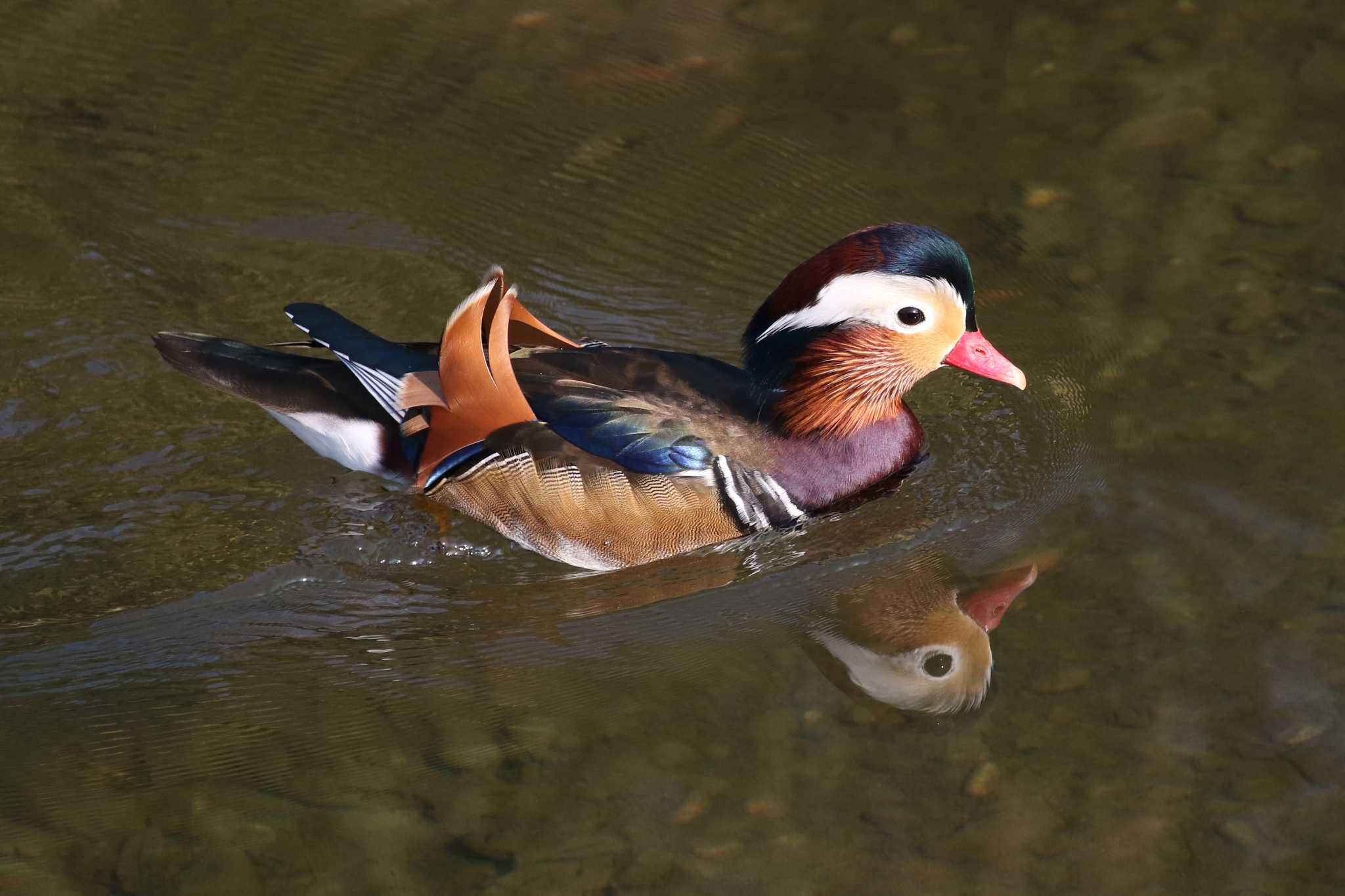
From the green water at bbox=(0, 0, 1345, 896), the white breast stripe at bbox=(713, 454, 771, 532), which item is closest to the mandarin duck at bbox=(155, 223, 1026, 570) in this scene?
the white breast stripe at bbox=(713, 454, 771, 532)

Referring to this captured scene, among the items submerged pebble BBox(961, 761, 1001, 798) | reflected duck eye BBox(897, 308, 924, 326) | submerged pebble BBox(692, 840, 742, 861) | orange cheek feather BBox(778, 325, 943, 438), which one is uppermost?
reflected duck eye BBox(897, 308, 924, 326)

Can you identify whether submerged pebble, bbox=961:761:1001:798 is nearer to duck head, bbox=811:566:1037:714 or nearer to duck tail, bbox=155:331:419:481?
duck head, bbox=811:566:1037:714

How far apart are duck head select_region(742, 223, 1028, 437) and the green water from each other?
0.42 meters

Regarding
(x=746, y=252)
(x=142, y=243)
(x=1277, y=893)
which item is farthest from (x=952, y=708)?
(x=142, y=243)

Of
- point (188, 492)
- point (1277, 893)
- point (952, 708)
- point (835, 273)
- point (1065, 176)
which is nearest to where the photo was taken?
point (1277, 893)

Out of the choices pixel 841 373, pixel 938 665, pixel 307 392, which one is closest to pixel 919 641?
pixel 938 665

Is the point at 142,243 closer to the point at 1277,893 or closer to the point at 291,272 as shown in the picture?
the point at 291,272

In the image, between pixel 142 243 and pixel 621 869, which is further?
pixel 142 243

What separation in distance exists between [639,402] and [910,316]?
945mm

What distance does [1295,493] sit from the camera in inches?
199

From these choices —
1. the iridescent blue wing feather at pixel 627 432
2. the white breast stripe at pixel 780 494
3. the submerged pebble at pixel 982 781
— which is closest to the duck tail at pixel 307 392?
the iridescent blue wing feather at pixel 627 432

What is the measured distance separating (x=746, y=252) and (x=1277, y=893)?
3523 mm

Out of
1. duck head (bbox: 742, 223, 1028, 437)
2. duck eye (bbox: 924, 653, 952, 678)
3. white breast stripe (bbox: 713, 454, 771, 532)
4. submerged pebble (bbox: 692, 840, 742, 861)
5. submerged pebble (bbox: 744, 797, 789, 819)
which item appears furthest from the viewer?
white breast stripe (bbox: 713, 454, 771, 532)

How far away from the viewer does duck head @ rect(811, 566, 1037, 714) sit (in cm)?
441
